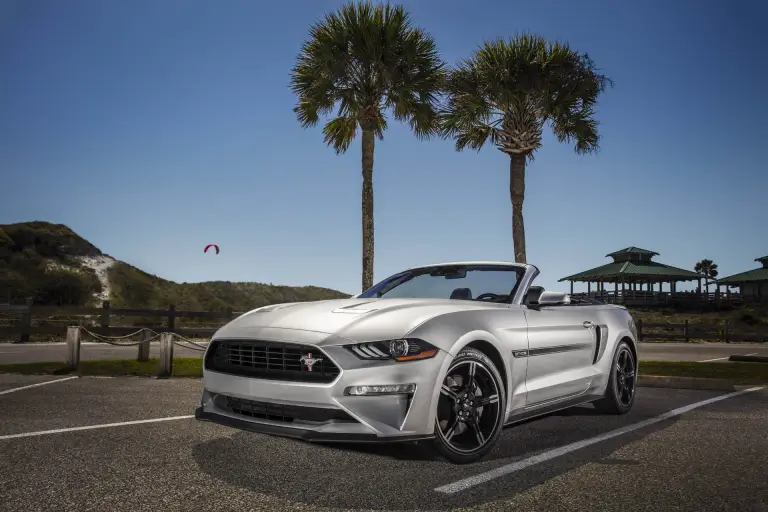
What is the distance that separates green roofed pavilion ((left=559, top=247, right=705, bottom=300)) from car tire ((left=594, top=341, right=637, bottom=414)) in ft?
137

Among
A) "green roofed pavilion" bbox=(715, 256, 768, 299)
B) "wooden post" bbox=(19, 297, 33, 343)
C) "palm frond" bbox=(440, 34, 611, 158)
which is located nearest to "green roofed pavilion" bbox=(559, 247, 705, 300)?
"green roofed pavilion" bbox=(715, 256, 768, 299)

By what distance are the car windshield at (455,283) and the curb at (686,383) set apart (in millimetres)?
5583

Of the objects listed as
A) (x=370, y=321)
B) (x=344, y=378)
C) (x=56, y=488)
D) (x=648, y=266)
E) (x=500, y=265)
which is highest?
(x=648, y=266)

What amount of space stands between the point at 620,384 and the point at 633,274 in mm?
43211

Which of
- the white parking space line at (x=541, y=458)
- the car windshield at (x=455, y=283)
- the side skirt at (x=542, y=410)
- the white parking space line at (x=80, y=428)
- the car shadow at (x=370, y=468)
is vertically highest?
the car windshield at (x=455, y=283)

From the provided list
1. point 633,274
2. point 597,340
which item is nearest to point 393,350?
point 597,340

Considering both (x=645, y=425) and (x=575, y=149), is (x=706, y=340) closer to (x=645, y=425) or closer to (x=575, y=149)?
(x=575, y=149)

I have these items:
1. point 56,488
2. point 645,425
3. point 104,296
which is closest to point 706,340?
point 645,425

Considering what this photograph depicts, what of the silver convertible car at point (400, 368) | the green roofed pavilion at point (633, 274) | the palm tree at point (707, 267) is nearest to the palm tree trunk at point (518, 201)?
the silver convertible car at point (400, 368)

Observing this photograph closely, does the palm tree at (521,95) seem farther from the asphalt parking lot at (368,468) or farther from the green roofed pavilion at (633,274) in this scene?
the green roofed pavilion at (633,274)

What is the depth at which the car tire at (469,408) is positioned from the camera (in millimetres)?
4504

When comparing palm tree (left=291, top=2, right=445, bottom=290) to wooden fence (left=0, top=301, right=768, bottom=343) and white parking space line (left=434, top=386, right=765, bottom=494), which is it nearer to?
wooden fence (left=0, top=301, right=768, bottom=343)

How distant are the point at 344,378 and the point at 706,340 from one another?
33049 millimetres

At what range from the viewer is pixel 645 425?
6.34 metres
